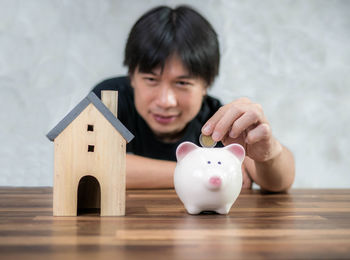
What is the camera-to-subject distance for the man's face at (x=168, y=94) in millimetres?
1645

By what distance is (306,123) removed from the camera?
124 inches

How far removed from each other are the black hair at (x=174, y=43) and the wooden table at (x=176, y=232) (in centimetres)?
68

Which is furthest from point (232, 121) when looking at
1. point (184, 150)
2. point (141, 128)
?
point (141, 128)

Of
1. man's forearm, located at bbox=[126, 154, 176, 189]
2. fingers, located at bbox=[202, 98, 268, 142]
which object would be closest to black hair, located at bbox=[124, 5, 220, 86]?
man's forearm, located at bbox=[126, 154, 176, 189]

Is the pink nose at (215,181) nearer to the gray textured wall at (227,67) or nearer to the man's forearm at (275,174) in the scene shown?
the man's forearm at (275,174)

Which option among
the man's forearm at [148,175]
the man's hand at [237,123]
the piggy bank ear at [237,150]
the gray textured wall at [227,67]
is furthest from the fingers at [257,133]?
the gray textured wall at [227,67]

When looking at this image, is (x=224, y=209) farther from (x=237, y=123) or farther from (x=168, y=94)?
(x=168, y=94)

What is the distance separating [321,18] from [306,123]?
73 cm

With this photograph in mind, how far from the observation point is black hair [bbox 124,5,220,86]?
1.66 m

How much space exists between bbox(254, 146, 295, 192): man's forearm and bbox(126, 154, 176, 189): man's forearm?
31cm

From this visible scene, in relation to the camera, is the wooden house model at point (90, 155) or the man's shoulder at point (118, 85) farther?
the man's shoulder at point (118, 85)

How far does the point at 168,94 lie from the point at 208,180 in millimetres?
791

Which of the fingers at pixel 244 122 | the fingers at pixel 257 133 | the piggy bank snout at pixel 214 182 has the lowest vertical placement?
the piggy bank snout at pixel 214 182

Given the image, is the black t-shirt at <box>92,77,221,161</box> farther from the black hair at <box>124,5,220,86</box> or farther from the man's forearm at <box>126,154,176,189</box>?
the man's forearm at <box>126,154,176,189</box>
